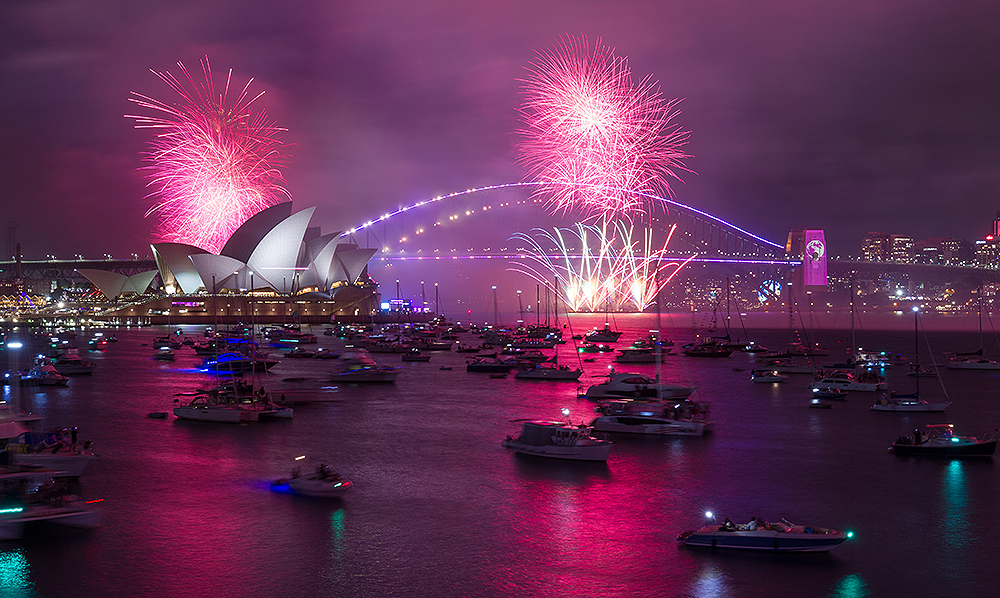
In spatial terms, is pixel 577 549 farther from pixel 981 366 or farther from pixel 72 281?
pixel 72 281

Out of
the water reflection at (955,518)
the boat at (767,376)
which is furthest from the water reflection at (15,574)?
the boat at (767,376)

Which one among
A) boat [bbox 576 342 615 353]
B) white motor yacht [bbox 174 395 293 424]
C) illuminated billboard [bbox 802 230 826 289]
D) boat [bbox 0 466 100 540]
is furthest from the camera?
illuminated billboard [bbox 802 230 826 289]

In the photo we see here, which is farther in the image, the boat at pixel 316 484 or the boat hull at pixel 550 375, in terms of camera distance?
the boat hull at pixel 550 375

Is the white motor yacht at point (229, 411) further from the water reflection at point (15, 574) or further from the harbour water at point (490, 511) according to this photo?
the water reflection at point (15, 574)

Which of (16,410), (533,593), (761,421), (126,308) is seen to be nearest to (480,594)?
(533,593)

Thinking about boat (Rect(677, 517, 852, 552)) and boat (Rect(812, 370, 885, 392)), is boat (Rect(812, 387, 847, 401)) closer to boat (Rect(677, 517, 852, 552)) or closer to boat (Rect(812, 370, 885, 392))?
boat (Rect(812, 370, 885, 392))

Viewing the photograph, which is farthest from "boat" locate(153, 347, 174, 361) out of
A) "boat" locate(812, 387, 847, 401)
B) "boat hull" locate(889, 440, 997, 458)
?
"boat hull" locate(889, 440, 997, 458)

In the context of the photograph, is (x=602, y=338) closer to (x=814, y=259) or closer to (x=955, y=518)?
(x=814, y=259)
